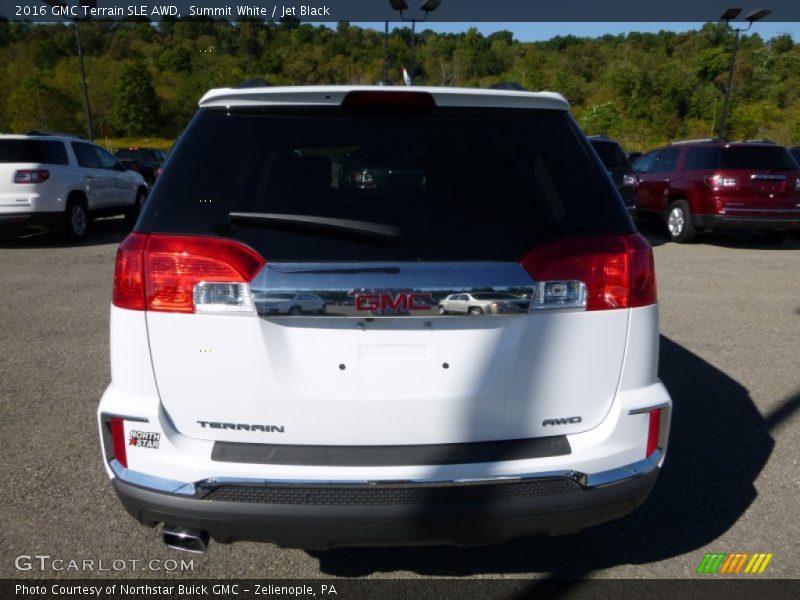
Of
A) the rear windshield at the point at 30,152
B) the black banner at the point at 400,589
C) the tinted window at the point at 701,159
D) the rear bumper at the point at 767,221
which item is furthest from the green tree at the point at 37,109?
the black banner at the point at 400,589

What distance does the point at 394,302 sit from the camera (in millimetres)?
1972

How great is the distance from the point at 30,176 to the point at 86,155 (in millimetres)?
1787

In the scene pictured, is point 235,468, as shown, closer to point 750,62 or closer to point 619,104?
point 619,104

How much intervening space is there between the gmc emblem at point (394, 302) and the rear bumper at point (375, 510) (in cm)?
54

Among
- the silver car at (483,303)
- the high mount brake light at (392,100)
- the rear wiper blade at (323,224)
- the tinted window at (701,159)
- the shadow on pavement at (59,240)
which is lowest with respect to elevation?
the shadow on pavement at (59,240)

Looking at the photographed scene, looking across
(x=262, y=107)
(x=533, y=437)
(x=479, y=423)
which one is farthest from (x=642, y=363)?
(x=262, y=107)

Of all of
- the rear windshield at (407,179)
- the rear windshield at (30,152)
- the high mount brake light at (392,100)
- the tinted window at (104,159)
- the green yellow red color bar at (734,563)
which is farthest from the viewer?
the tinted window at (104,159)

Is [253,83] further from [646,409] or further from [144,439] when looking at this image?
[646,409]

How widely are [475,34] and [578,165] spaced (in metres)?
89.5

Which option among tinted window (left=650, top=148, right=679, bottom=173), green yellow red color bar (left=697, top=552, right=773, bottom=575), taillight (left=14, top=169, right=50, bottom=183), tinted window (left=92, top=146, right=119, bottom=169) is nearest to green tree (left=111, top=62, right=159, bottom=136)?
tinted window (left=92, top=146, right=119, bottom=169)

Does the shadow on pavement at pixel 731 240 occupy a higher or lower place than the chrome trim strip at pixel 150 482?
lower

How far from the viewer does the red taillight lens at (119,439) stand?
7.04 ft

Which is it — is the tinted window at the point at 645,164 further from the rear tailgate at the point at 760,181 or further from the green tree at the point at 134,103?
the green tree at the point at 134,103

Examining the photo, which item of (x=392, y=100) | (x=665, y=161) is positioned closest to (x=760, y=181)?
(x=665, y=161)
